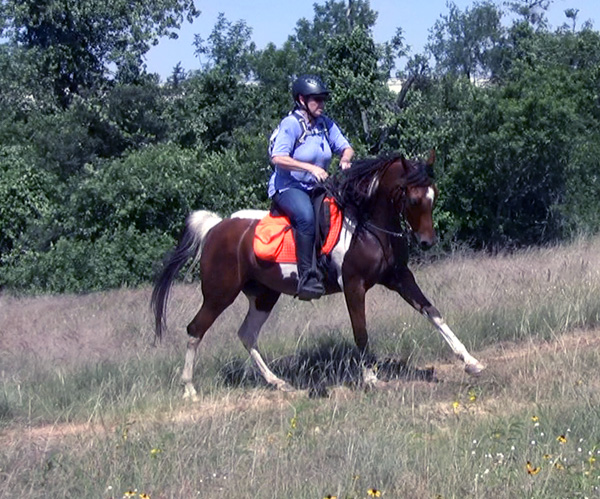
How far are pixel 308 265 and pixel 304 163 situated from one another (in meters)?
0.83

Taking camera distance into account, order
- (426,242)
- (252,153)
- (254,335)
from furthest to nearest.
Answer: (252,153), (254,335), (426,242)

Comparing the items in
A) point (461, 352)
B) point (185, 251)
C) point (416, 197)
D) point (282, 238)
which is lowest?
point (461, 352)

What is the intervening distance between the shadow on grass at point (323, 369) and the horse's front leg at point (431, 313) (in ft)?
1.03

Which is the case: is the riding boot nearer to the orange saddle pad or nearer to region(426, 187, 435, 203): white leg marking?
the orange saddle pad

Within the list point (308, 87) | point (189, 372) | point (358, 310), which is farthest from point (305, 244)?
point (189, 372)

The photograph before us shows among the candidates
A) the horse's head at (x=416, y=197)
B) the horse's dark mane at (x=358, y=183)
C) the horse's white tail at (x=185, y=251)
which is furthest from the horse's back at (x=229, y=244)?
the horse's head at (x=416, y=197)

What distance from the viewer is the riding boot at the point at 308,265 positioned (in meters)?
7.81

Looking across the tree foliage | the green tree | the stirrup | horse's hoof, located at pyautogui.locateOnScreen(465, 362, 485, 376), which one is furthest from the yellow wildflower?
the green tree

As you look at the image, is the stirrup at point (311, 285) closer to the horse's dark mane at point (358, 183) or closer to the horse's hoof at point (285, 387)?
the horse's dark mane at point (358, 183)

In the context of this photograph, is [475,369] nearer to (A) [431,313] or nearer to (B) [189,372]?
(A) [431,313]

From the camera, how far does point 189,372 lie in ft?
26.8

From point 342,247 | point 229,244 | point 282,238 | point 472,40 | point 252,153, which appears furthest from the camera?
point 472,40

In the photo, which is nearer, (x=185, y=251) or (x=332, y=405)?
(x=332, y=405)

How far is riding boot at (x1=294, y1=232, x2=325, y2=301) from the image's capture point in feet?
25.6
